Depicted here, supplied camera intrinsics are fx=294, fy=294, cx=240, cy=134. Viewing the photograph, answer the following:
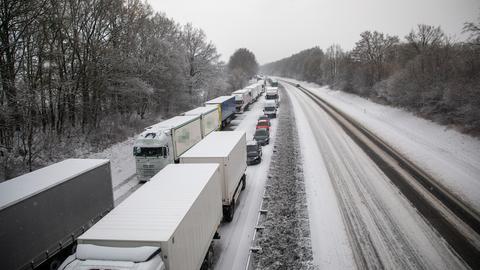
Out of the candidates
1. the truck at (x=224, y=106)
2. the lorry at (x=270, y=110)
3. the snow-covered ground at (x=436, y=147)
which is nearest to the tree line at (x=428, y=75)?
the snow-covered ground at (x=436, y=147)

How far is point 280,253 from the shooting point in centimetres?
1163

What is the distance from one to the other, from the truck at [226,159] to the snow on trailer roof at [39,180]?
4.16m

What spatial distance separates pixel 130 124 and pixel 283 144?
1764 cm

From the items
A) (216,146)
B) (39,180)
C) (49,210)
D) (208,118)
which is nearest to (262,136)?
(208,118)

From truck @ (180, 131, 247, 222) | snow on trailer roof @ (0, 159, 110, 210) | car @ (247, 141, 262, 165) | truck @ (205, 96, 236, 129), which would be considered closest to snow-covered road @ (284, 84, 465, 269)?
car @ (247, 141, 262, 165)

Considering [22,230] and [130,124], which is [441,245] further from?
[130,124]

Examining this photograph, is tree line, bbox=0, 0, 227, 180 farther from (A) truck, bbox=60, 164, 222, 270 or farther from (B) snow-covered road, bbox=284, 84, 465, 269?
(B) snow-covered road, bbox=284, 84, 465, 269

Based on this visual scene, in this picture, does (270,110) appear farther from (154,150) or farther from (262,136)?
(154,150)

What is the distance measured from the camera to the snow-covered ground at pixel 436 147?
60.1ft

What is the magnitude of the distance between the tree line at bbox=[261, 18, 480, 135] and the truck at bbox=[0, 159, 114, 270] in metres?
30.4

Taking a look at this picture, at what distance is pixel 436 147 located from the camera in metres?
26.1

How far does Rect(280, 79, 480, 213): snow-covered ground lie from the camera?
18312mm

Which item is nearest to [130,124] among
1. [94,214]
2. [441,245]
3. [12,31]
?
[12,31]

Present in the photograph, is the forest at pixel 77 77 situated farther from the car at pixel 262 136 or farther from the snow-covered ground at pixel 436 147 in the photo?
the snow-covered ground at pixel 436 147
